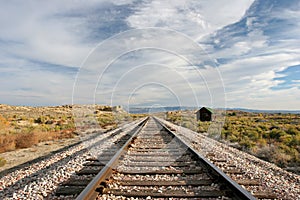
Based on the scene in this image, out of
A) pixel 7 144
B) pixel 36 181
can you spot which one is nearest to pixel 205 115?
pixel 7 144

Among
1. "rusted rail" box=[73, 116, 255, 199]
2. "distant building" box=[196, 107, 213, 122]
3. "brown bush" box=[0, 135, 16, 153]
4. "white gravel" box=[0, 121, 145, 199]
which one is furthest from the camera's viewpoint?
"distant building" box=[196, 107, 213, 122]

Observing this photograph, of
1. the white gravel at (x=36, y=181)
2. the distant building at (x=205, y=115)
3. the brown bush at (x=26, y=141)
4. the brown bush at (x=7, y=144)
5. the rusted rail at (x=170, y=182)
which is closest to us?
the rusted rail at (x=170, y=182)

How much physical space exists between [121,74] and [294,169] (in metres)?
17.8

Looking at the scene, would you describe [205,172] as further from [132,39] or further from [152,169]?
[132,39]

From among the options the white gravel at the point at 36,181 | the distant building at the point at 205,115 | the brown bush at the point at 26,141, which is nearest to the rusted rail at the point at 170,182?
the white gravel at the point at 36,181

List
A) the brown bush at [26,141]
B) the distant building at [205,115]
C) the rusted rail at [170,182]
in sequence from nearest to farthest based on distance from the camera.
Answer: the rusted rail at [170,182] < the brown bush at [26,141] < the distant building at [205,115]

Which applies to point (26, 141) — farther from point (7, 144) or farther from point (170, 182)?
point (170, 182)

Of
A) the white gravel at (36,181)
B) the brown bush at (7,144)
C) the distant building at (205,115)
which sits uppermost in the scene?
the distant building at (205,115)

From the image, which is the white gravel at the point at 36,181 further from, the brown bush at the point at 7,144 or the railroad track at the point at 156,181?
the brown bush at the point at 7,144

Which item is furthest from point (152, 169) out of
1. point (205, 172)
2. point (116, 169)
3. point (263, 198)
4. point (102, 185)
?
point (263, 198)

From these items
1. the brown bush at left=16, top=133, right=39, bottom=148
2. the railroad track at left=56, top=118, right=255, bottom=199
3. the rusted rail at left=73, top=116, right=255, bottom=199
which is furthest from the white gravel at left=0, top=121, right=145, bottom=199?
the brown bush at left=16, top=133, right=39, bottom=148

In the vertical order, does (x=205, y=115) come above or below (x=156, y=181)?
above

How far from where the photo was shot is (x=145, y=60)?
957 inches

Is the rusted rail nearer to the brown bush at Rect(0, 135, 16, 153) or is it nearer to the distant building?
the brown bush at Rect(0, 135, 16, 153)
